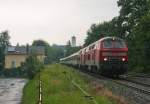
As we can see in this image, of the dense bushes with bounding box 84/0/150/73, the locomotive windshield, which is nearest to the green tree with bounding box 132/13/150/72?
the dense bushes with bounding box 84/0/150/73

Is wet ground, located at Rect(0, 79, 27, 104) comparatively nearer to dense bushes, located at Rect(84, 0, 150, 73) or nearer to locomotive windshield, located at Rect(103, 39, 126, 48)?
locomotive windshield, located at Rect(103, 39, 126, 48)

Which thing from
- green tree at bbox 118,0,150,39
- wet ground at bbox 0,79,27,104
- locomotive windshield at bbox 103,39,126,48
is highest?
green tree at bbox 118,0,150,39

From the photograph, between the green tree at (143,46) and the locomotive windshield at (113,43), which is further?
the green tree at (143,46)

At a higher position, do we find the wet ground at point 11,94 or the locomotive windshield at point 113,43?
the locomotive windshield at point 113,43

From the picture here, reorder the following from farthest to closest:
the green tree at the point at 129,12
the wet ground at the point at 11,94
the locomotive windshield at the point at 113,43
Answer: the green tree at the point at 129,12 → the locomotive windshield at the point at 113,43 → the wet ground at the point at 11,94

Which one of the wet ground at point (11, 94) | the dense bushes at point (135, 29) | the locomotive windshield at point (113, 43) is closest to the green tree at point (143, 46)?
the dense bushes at point (135, 29)

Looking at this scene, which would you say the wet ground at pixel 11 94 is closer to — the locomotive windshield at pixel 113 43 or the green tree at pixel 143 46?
the locomotive windshield at pixel 113 43

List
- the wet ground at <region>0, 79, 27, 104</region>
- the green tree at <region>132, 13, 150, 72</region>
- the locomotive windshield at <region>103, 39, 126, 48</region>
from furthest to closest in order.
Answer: the green tree at <region>132, 13, 150, 72</region>, the locomotive windshield at <region>103, 39, 126, 48</region>, the wet ground at <region>0, 79, 27, 104</region>

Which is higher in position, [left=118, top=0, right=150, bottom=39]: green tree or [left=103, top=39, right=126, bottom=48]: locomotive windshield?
[left=118, top=0, right=150, bottom=39]: green tree

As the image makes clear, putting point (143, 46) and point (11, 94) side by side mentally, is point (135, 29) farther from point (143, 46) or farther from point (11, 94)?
point (11, 94)

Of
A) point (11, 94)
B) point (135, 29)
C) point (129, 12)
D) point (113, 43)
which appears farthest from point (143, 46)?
point (129, 12)

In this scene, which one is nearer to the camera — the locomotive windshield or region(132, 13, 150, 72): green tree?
the locomotive windshield

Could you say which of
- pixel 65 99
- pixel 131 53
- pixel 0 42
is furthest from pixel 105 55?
pixel 0 42

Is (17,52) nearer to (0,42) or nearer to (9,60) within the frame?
(9,60)
